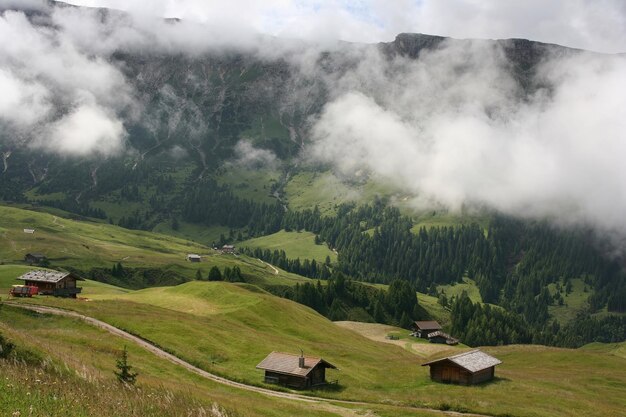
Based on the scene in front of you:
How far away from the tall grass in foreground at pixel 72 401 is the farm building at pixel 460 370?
6953 cm

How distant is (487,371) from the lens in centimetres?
9138

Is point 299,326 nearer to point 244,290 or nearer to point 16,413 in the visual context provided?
point 244,290

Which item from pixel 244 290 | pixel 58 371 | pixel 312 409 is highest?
pixel 244 290

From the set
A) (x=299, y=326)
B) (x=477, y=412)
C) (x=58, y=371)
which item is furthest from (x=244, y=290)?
(x=58, y=371)

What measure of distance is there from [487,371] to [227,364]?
137 feet

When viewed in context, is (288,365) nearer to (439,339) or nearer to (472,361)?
(472,361)

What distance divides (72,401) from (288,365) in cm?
6015

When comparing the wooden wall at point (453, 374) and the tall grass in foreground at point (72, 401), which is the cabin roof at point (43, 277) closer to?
the wooden wall at point (453, 374)

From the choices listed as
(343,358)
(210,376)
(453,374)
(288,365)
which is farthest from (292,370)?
(453,374)

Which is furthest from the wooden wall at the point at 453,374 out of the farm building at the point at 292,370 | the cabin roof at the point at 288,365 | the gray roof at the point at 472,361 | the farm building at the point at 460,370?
the farm building at the point at 292,370

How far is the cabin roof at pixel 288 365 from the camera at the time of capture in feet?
247

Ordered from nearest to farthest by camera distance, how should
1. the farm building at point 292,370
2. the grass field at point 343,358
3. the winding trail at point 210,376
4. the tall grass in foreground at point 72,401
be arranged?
the tall grass in foreground at point 72,401 < the winding trail at point 210,376 < the grass field at point 343,358 < the farm building at point 292,370

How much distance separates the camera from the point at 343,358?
101 m

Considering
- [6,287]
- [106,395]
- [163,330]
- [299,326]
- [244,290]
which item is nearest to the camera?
[106,395]
